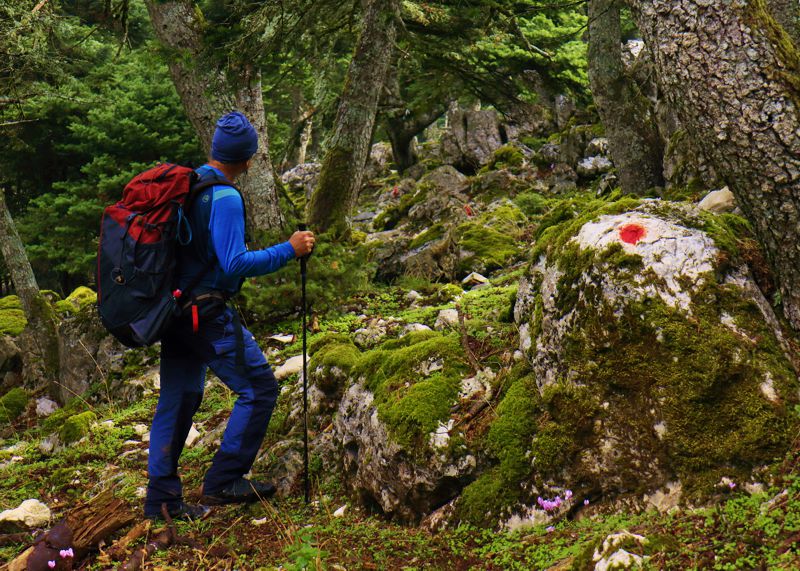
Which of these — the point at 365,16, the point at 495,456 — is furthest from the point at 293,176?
the point at 495,456

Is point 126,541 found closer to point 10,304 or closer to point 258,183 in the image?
point 258,183

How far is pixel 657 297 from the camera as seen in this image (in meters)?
3.42

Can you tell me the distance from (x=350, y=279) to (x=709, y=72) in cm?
584

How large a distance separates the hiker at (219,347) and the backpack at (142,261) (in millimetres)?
164

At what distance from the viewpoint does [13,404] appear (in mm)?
9922

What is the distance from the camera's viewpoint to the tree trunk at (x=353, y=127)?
872cm

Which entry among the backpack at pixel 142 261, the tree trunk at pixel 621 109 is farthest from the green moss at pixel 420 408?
the tree trunk at pixel 621 109

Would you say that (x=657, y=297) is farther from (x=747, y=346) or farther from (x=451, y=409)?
(x=451, y=409)

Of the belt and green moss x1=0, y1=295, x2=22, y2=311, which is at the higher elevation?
the belt

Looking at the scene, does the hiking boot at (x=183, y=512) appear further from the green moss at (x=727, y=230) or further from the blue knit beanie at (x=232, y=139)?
the green moss at (x=727, y=230)

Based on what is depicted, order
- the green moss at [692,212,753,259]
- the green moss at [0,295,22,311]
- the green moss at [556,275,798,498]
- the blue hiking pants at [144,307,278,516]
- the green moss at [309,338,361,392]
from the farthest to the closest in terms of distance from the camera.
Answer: the green moss at [0,295,22,311], the green moss at [309,338,361,392], the blue hiking pants at [144,307,278,516], the green moss at [692,212,753,259], the green moss at [556,275,798,498]

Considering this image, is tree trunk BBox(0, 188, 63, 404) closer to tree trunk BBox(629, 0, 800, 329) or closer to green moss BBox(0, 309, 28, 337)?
green moss BBox(0, 309, 28, 337)

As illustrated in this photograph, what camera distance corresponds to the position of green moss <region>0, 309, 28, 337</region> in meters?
12.8

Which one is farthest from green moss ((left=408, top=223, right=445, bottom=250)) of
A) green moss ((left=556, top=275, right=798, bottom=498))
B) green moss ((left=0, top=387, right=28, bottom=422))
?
green moss ((left=556, top=275, right=798, bottom=498))
